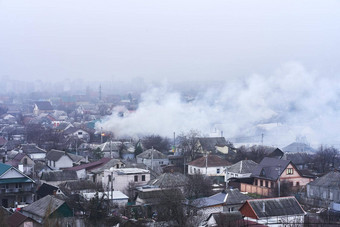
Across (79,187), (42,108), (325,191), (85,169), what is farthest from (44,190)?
(42,108)

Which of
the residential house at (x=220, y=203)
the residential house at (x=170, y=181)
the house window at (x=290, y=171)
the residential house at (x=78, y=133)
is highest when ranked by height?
the residential house at (x=78, y=133)

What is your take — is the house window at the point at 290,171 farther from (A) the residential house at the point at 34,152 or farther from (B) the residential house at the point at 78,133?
(B) the residential house at the point at 78,133

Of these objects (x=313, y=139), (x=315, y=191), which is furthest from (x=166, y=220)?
(x=313, y=139)

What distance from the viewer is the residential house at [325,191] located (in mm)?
14547

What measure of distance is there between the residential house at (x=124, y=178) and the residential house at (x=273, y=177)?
3.20 metres

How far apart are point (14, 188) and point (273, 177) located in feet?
25.4

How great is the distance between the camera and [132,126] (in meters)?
34.7

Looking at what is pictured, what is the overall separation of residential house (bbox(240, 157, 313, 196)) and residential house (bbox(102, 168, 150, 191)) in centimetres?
320

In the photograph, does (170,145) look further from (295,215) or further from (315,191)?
(295,215)

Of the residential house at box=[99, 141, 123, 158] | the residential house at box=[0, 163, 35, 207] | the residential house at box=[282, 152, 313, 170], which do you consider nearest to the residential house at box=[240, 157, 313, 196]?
the residential house at box=[282, 152, 313, 170]

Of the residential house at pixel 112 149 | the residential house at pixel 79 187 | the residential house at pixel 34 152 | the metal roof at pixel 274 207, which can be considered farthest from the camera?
the residential house at pixel 112 149

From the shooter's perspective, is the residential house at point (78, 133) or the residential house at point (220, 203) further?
the residential house at point (78, 133)

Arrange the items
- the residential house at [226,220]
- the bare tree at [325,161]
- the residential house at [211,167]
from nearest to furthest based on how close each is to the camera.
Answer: the residential house at [226,220] → the residential house at [211,167] → the bare tree at [325,161]

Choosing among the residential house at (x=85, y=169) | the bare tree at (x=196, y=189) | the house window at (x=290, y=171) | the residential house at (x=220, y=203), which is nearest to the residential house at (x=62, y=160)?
the residential house at (x=85, y=169)
